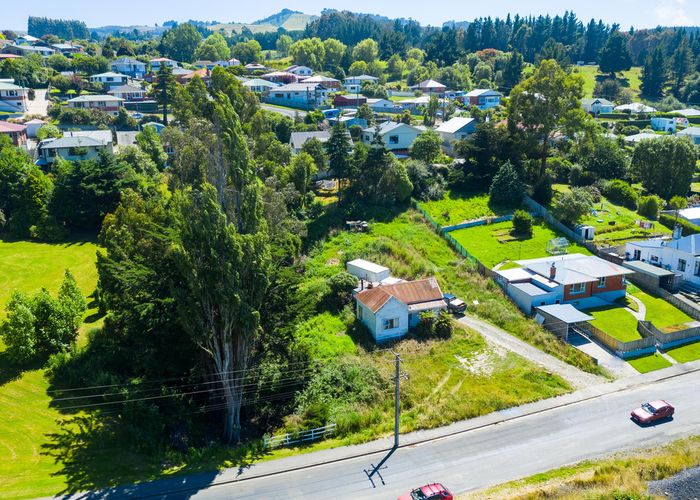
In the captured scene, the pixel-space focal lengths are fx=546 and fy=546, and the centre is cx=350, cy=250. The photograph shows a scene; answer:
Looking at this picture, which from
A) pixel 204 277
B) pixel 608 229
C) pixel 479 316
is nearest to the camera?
pixel 204 277

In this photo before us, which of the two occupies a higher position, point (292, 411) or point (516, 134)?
point (516, 134)

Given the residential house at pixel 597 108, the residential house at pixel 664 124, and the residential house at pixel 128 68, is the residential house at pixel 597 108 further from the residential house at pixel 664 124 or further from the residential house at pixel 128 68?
the residential house at pixel 128 68

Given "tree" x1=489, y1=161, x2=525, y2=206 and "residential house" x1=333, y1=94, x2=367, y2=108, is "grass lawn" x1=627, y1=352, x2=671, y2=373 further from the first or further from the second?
"residential house" x1=333, y1=94, x2=367, y2=108

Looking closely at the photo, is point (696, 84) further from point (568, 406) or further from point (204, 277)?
point (204, 277)

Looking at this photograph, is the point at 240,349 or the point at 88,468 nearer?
the point at 88,468

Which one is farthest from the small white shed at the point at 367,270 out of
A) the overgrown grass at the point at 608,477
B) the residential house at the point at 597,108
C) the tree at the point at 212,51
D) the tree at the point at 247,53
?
the tree at the point at 247,53

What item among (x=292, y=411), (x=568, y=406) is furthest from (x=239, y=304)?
(x=568, y=406)

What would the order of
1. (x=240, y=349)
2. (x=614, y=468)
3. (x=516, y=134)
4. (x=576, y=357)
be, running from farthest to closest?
(x=516, y=134) < (x=576, y=357) < (x=240, y=349) < (x=614, y=468)
